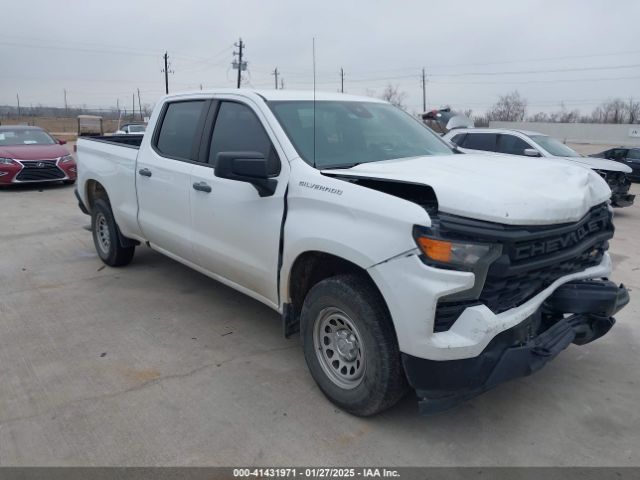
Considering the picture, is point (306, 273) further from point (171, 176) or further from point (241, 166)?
point (171, 176)

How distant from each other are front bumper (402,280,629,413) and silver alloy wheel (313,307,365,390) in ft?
1.51

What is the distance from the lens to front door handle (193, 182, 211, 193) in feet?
13.6

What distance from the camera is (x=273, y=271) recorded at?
3.64 m

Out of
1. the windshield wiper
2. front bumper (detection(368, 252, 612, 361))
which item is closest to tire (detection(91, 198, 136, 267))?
the windshield wiper

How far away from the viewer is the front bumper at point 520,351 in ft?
8.87

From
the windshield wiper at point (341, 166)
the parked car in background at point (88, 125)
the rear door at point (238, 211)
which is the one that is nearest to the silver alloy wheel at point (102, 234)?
the rear door at point (238, 211)

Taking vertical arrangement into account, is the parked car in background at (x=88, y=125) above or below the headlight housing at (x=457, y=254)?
above

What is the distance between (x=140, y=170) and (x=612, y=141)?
56.0m

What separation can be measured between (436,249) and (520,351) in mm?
752

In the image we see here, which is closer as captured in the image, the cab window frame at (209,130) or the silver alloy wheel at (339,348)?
the silver alloy wheel at (339,348)

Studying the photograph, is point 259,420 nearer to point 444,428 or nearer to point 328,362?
point 328,362

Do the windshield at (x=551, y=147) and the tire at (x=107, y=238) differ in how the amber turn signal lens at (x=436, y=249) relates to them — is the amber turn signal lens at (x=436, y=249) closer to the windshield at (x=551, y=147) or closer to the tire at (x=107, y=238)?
the tire at (x=107, y=238)

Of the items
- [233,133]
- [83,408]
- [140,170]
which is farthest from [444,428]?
[140,170]

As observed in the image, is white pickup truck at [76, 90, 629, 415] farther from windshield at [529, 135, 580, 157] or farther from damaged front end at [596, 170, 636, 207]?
damaged front end at [596, 170, 636, 207]
